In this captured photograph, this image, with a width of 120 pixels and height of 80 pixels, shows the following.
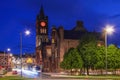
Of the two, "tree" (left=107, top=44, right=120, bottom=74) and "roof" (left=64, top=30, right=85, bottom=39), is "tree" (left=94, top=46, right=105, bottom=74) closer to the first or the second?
"tree" (left=107, top=44, right=120, bottom=74)

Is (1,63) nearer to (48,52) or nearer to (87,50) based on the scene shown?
(87,50)

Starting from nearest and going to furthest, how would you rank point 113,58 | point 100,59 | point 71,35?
1. point 113,58
2. point 100,59
3. point 71,35

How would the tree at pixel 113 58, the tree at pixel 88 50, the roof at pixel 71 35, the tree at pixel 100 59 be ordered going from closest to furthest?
the tree at pixel 100 59, the tree at pixel 113 58, the tree at pixel 88 50, the roof at pixel 71 35

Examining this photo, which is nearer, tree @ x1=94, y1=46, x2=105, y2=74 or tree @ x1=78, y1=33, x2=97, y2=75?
tree @ x1=94, y1=46, x2=105, y2=74

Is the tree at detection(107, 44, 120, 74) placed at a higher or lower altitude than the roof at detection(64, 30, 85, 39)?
lower

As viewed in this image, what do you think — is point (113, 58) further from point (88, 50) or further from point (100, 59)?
point (88, 50)

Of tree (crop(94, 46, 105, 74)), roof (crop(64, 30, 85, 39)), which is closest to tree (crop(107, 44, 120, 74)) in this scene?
tree (crop(94, 46, 105, 74))

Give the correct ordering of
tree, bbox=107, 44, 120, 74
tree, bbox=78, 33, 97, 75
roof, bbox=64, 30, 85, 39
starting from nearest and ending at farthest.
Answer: tree, bbox=107, 44, 120, 74 < tree, bbox=78, 33, 97, 75 < roof, bbox=64, 30, 85, 39

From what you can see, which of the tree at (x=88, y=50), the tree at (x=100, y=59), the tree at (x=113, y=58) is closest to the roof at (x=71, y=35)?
the tree at (x=88, y=50)

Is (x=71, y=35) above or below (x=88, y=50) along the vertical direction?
above

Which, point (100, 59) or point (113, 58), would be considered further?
point (100, 59)

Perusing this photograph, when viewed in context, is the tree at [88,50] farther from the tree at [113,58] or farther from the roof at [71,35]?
the roof at [71,35]

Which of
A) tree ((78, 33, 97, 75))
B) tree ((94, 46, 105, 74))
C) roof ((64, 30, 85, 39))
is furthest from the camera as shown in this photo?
roof ((64, 30, 85, 39))

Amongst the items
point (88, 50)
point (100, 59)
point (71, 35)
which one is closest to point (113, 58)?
point (100, 59)
